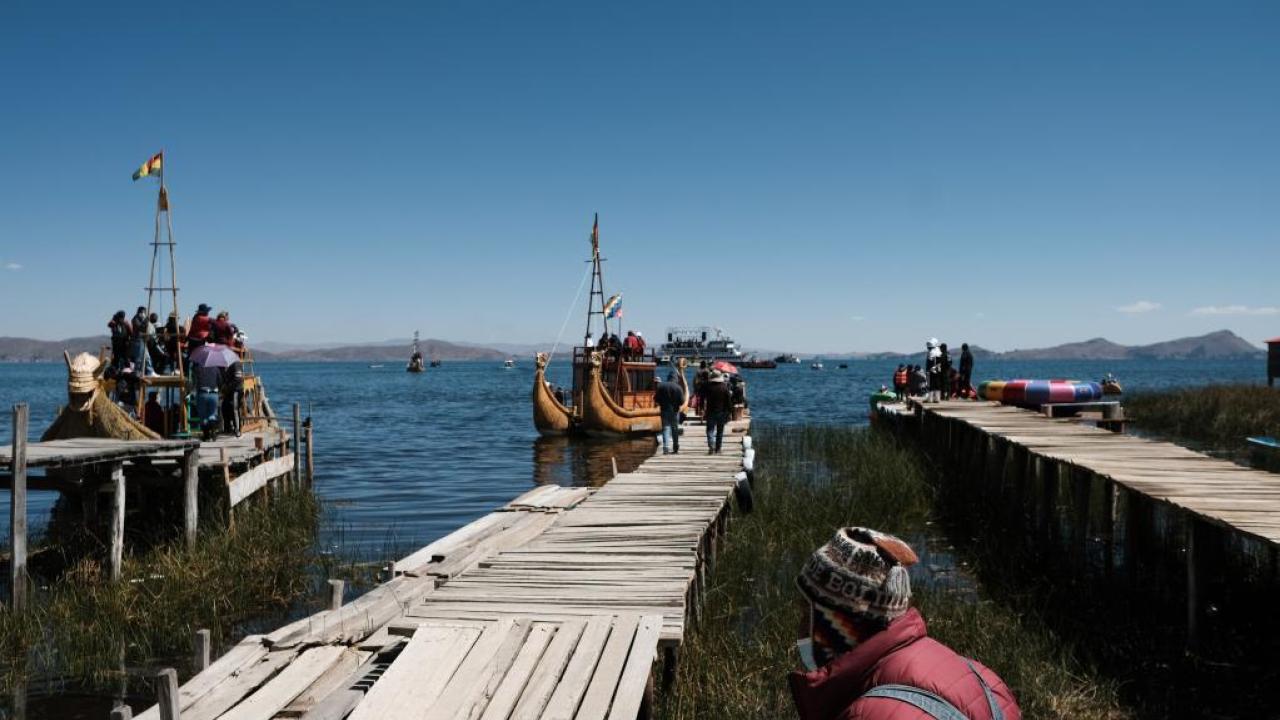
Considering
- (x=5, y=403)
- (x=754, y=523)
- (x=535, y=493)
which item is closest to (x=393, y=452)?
(x=535, y=493)

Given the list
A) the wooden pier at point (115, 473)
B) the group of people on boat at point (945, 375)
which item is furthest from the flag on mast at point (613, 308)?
the wooden pier at point (115, 473)

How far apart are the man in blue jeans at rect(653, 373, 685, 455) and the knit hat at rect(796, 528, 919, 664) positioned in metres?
15.0

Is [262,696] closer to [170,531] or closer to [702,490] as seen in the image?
[702,490]

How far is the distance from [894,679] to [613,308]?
3458cm

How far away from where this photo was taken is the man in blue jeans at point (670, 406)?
18.1 metres

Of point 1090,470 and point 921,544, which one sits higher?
point 1090,470

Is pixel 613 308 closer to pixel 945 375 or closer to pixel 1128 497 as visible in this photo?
pixel 945 375

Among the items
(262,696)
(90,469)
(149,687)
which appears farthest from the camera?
(90,469)

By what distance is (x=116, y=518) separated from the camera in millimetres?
11758

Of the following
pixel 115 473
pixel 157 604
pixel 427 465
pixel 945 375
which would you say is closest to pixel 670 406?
pixel 115 473

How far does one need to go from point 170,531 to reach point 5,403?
73.9m

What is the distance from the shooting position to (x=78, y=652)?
29.5 feet

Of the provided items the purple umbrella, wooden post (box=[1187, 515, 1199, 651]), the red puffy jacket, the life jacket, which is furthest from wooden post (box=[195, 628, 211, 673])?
the life jacket

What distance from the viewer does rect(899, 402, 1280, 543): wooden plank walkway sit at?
309 inches
